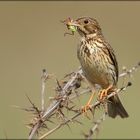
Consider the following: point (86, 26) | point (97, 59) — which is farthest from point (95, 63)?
point (86, 26)

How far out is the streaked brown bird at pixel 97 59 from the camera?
7316 millimetres

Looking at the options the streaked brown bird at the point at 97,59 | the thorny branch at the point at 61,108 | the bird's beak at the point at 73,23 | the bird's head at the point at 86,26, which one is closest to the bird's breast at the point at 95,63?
the streaked brown bird at the point at 97,59

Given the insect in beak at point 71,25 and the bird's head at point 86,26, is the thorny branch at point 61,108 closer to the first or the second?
the insect in beak at point 71,25

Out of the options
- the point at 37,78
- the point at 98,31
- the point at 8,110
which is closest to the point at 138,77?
the point at 37,78

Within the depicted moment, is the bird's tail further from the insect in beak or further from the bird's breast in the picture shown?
the insect in beak

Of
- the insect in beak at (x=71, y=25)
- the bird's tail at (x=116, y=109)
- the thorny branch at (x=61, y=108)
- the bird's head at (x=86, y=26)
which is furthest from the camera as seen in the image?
the bird's head at (x=86, y=26)

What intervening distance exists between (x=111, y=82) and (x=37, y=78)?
5982mm

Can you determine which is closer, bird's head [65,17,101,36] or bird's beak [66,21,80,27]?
bird's beak [66,21,80,27]

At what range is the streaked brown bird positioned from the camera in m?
7.32

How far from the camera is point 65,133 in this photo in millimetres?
9969

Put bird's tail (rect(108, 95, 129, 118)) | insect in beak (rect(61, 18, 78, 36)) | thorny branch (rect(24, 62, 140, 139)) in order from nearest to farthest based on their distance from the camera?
thorny branch (rect(24, 62, 140, 139))
insect in beak (rect(61, 18, 78, 36))
bird's tail (rect(108, 95, 129, 118))

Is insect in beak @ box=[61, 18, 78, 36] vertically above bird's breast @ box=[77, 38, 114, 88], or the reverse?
insect in beak @ box=[61, 18, 78, 36]

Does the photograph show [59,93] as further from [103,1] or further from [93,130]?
[103,1]

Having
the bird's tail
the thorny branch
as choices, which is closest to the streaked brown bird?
the bird's tail
